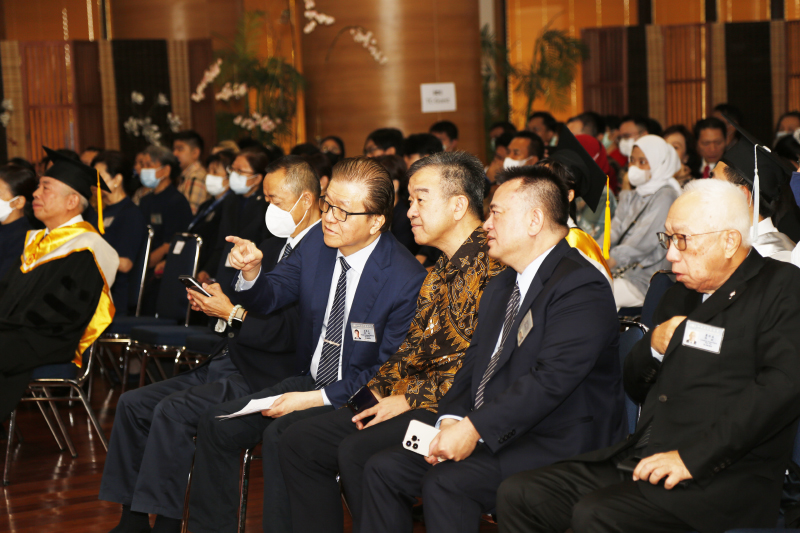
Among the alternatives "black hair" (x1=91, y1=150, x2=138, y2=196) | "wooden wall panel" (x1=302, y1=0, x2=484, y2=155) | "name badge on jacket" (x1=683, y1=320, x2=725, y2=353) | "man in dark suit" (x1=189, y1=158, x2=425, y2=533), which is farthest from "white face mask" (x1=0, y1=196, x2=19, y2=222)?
"name badge on jacket" (x1=683, y1=320, x2=725, y2=353)

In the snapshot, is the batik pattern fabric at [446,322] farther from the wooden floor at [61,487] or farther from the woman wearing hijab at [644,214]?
the woman wearing hijab at [644,214]

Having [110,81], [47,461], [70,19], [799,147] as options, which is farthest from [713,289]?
[70,19]

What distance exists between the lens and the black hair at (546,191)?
2857mm

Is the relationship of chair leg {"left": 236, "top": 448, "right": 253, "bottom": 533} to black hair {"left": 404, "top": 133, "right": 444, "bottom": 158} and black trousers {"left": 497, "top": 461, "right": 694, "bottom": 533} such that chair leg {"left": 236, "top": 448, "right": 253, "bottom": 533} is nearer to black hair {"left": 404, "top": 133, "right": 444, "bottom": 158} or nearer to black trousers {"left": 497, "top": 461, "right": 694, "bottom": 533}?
black trousers {"left": 497, "top": 461, "right": 694, "bottom": 533}

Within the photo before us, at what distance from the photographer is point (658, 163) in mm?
5840

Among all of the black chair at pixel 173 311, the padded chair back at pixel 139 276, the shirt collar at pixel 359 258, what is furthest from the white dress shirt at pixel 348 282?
the padded chair back at pixel 139 276

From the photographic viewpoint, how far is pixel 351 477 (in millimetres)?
2965

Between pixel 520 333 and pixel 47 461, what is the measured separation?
10.8 ft

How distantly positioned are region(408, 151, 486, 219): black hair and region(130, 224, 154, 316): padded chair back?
3.18 metres

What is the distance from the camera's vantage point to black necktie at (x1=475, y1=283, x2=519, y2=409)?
2.84 m

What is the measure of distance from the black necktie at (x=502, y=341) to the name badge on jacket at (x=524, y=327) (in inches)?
2.6

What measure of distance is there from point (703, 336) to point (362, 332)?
4.46ft

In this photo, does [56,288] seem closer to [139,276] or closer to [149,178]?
[139,276]

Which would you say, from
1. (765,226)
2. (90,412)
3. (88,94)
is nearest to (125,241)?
(90,412)
